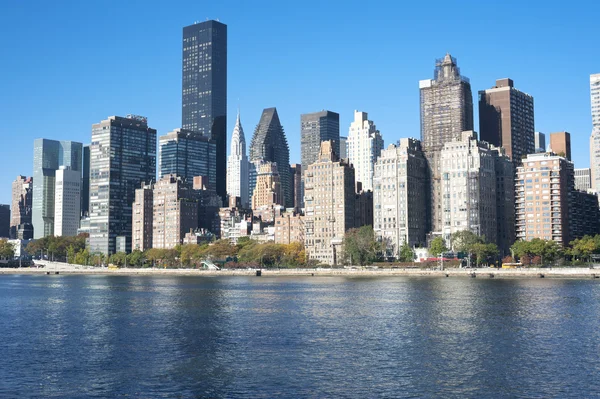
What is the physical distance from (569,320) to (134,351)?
5456 cm

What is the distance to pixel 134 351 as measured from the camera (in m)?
75.9

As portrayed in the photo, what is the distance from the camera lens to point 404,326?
93500 millimetres

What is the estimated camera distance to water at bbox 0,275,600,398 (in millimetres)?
59562

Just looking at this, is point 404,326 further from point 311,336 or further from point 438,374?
point 438,374

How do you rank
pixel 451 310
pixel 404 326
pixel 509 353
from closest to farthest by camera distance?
pixel 509 353
pixel 404 326
pixel 451 310

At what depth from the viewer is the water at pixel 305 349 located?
59.6 metres

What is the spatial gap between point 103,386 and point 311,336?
29.9m

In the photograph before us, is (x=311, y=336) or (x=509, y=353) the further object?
(x=311, y=336)

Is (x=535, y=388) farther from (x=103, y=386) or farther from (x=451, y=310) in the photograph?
(x=451, y=310)

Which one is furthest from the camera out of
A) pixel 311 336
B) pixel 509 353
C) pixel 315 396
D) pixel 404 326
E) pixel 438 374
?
pixel 404 326

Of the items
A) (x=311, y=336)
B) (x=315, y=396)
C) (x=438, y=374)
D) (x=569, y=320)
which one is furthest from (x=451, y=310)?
(x=315, y=396)

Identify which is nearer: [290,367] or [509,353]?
[290,367]

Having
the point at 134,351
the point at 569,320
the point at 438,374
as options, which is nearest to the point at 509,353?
the point at 438,374

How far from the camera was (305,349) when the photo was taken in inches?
2995
